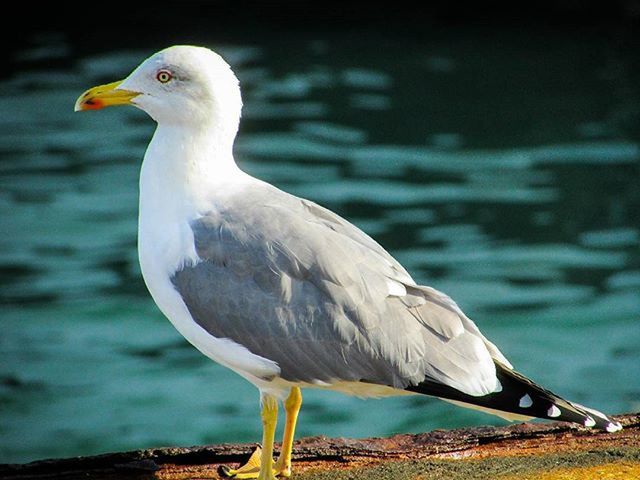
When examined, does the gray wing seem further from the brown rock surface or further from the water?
the water

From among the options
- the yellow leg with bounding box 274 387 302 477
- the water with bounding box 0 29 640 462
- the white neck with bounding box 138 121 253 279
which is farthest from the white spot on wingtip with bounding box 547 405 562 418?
the water with bounding box 0 29 640 462

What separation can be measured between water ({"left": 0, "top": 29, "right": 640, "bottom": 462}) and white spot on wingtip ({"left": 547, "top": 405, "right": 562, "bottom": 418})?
3636 millimetres

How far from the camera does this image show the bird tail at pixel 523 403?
3750 mm

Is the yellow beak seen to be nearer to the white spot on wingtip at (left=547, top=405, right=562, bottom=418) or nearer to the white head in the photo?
the white head

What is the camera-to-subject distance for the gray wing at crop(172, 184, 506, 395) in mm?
3811

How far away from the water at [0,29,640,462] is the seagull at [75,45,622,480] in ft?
11.4

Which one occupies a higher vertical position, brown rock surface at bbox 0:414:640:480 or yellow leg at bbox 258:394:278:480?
yellow leg at bbox 258:394:278:480

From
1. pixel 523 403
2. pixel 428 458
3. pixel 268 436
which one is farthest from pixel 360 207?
pixel 523 403

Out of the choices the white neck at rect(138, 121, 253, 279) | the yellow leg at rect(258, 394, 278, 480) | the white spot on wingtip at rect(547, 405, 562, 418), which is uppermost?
the white neck at rect(138, 121, 253, 279)

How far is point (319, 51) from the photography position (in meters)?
13.1

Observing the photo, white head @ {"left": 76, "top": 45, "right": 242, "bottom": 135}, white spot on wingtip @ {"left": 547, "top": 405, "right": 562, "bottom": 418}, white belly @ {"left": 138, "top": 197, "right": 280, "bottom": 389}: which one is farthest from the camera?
white head @ {"left": 76, "top": 45, "right": 242, "bottom": 135}

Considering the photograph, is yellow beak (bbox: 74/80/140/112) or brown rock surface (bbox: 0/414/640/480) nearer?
brown rock surface (bbox: 0/414/640/480)

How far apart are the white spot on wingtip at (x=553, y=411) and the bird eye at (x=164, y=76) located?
1.59 meters

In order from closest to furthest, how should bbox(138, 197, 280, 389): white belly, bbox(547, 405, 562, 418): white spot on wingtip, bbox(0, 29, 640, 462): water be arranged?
bbox(547, 405, 562, 418): white spot on wingtip → bbox(138, 197, 280, 389): white belly → bbox(0, 29, 640, 462): water
